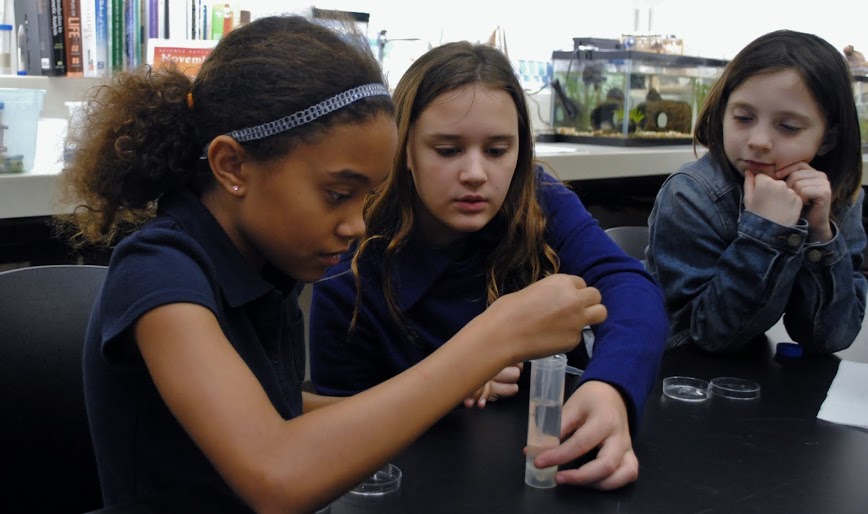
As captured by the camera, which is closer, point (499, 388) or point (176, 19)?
point (499, 388)

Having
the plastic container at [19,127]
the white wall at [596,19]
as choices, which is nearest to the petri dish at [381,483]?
the plastic container at [19,127]

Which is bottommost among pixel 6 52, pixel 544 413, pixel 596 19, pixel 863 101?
pixel 544 413

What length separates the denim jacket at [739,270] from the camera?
1257 mm

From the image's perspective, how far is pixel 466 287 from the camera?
123 centimetres

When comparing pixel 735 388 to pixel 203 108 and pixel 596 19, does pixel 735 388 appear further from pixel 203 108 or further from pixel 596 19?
pixel 596 19

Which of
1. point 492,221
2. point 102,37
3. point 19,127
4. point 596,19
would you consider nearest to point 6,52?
point 102,37

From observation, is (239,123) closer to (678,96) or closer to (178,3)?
(178,3)

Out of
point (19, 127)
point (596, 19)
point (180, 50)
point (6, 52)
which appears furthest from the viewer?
point (596, 19)

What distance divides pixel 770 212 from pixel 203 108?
0.85m

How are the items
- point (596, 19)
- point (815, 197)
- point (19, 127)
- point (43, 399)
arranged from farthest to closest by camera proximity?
1. point (596, 19)
2. point (19, 127)
3. point (815, 197)
4. point (43, 399)

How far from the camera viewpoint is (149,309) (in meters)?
0.68

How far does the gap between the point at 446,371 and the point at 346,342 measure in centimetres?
50

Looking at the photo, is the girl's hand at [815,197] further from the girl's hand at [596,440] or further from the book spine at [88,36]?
the book spine at [88,36]

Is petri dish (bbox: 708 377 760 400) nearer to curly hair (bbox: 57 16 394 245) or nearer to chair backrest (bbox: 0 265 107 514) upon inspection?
curly hair (bbox: 57 16 394 245)
